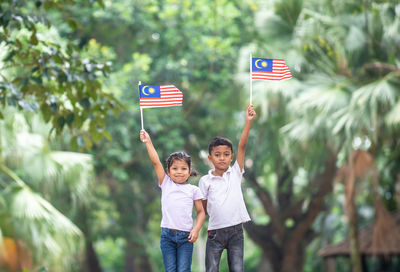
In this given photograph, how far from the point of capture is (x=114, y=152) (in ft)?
42.6

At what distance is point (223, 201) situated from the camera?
436 cm

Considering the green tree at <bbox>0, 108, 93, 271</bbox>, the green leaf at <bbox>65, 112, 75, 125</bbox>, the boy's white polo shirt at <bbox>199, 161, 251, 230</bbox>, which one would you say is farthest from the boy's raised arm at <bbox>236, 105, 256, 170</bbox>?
the green tree at <bbox>0, 108, 93, 271</bbox>

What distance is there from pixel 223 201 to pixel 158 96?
897 mm

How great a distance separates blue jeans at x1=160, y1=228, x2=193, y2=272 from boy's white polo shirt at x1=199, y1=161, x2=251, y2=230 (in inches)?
8.6

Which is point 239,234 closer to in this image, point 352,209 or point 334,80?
point 334,80

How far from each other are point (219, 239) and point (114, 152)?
348 inches

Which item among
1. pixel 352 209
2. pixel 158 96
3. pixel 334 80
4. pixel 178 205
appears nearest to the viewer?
pixel 178 205

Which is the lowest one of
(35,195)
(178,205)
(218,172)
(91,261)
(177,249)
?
(91,261)

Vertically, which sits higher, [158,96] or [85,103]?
[85,103]

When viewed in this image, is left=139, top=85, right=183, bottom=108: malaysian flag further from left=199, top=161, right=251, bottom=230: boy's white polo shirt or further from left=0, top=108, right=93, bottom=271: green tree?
left=0, top=108, right=93, bottom=271: green tree

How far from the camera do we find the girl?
424cm

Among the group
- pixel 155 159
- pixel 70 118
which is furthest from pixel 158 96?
pixel 70 118

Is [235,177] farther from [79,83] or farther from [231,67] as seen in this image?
[231,67]

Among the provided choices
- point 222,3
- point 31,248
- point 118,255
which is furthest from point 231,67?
point 118,255
